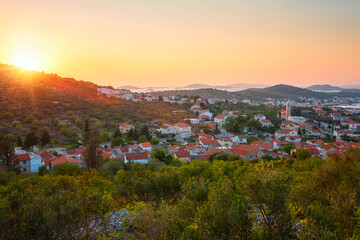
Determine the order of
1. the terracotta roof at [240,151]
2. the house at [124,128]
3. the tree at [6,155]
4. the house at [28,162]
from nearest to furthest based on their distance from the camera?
the tree at [6,155] < the house at [28,162] < the terracotta roof at [240,151] < the house at [124,128]

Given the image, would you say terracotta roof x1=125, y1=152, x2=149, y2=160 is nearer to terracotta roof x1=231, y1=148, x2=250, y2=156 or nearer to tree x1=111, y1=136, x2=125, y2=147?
tree x1=111, y1=136, x2=125, y2=147

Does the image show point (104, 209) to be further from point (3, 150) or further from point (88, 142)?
point (3, 150)

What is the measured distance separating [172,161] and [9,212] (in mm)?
19855

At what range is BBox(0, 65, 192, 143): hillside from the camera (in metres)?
36.8

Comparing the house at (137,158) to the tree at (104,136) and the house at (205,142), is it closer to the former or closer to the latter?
the house at (205,142)

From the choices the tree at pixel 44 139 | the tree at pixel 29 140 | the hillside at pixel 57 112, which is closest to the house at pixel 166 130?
the hillside at pixel 57 112

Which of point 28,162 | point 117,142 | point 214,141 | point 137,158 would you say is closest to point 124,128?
point 117,142

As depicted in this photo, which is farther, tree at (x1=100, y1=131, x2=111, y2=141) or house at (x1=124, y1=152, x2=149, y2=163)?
tree at (x1=100, y1=131, x2=111, y2=141)

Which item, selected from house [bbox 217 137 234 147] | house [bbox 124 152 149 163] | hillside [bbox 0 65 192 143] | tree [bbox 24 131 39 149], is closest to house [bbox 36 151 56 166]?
tree [bbox 24 131 39 149]

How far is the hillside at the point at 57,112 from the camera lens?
36844 millimetres

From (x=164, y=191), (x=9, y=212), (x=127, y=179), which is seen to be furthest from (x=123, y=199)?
(x=9, y=212)

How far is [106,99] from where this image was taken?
64.5m

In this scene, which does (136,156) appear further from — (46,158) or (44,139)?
(44,139)

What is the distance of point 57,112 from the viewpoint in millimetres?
45531
